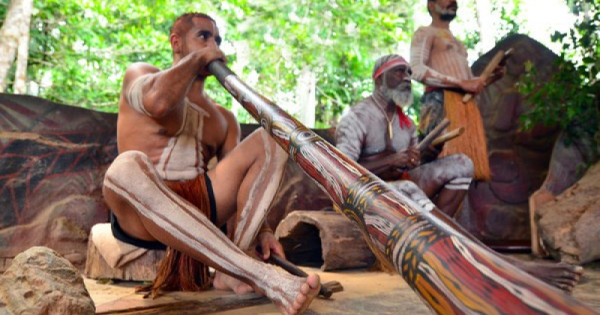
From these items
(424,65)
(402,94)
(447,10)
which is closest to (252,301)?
(402,94)

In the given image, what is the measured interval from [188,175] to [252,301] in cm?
57

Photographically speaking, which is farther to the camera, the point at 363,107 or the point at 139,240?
the point at 363,107

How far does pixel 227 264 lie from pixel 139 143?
0.68m

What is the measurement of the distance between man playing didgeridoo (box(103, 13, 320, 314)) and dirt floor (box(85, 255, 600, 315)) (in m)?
0.10

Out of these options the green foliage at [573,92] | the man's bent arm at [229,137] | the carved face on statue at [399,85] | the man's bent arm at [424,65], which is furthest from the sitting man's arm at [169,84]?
the green foliage at [573,92]

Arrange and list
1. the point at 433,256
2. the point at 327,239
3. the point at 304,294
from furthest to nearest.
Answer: the point at 327,239 < the point at 304,294 < the point at 433,256

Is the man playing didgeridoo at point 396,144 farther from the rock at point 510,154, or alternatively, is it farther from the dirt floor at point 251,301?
the rock at point 510,154

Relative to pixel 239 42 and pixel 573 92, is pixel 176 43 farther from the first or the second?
pixel 239 42

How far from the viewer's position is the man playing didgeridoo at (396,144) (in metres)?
3.02

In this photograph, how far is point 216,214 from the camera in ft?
7.25

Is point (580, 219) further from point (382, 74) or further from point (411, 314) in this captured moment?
point (411, 314)

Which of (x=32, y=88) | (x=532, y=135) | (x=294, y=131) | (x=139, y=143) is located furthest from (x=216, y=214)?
(x=32, y=88)

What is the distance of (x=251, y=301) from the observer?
1938mm

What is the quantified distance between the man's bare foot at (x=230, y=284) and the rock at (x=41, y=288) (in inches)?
25.7
